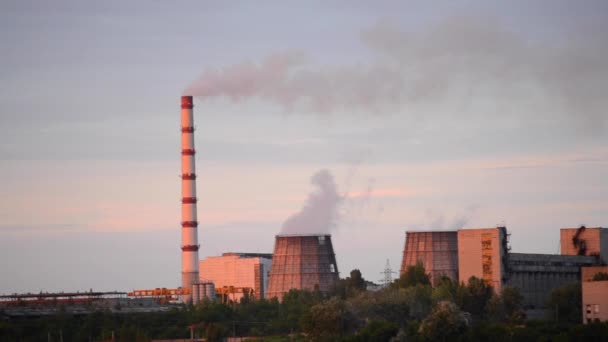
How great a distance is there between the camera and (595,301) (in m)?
78.5

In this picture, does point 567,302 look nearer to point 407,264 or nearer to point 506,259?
point 506,259

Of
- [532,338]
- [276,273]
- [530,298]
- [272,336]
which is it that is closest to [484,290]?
[530,298]

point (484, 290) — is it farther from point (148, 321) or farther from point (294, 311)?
point (148, 321)

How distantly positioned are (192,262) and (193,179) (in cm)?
757

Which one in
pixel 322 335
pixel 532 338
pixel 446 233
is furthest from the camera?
pixel 446 233

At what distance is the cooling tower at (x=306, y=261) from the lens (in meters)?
111

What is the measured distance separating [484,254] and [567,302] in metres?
7.62

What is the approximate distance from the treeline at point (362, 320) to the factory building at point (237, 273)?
23816 mm

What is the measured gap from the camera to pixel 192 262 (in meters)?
114

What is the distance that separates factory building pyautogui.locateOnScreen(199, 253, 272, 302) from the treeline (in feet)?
78.1

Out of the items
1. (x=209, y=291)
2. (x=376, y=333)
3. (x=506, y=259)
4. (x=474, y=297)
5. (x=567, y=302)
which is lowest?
(x=376, y=333)

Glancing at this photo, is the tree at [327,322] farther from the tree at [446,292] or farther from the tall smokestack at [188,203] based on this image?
the tall smokestack at [188,203]

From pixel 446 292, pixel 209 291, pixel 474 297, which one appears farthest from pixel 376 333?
pixel 209 291

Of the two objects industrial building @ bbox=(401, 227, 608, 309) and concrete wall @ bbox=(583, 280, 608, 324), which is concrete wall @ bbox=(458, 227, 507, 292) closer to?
industrial building @ bbox=(401, 227, 608, 309)
